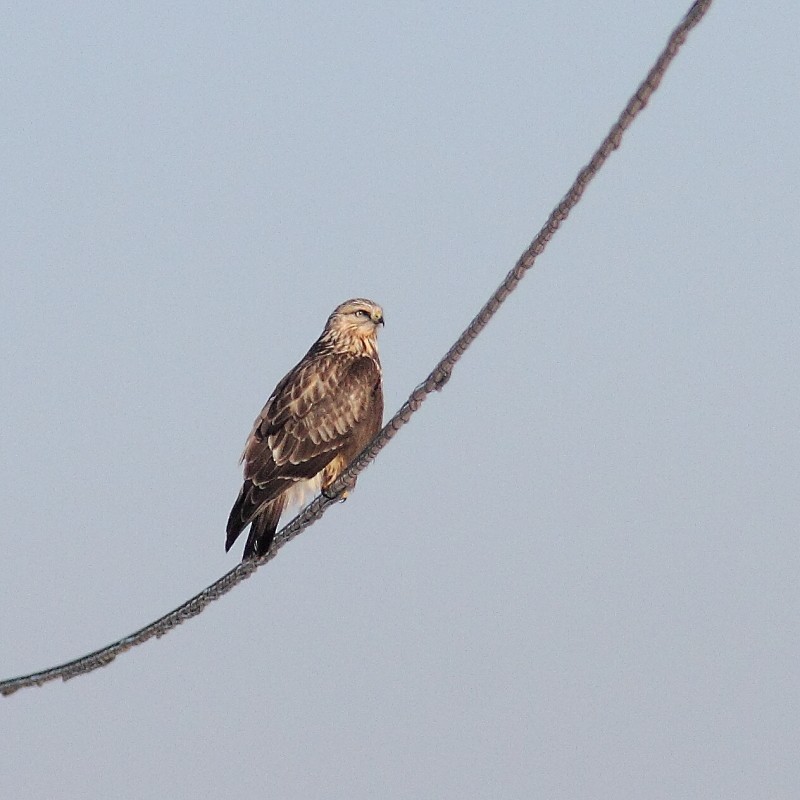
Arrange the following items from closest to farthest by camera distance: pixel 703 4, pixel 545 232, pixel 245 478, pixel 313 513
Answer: pixel 703 4, pixel 545 232, pixel 313 513, pixel 245 478

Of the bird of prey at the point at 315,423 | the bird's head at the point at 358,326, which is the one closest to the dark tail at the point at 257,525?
the bird of prey at the point at 315,423

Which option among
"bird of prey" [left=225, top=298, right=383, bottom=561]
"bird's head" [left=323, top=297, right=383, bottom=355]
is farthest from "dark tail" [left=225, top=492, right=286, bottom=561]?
"bird's head" [left=323, top=297, right=383, bottom=355]

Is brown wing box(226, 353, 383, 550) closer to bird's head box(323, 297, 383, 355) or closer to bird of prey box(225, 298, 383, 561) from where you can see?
bird of prey box(225, 298, 383, 561)

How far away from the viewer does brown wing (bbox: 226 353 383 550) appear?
10.4 metres

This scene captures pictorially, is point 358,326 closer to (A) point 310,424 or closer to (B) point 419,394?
(A) point 310,424

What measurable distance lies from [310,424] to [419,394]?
10.1ft

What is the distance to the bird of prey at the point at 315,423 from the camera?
1018 centimetres

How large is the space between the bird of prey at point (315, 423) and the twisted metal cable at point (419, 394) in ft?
2.74

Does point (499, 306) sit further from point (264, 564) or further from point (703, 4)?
point (264, 564)

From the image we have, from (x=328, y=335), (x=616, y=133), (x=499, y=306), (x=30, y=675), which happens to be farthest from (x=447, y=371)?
(x=328, y=335)

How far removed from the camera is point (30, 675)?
8.73 meters

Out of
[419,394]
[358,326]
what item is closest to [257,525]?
[358,326]

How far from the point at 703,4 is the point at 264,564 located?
14.5 ft

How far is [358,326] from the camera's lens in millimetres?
11453
